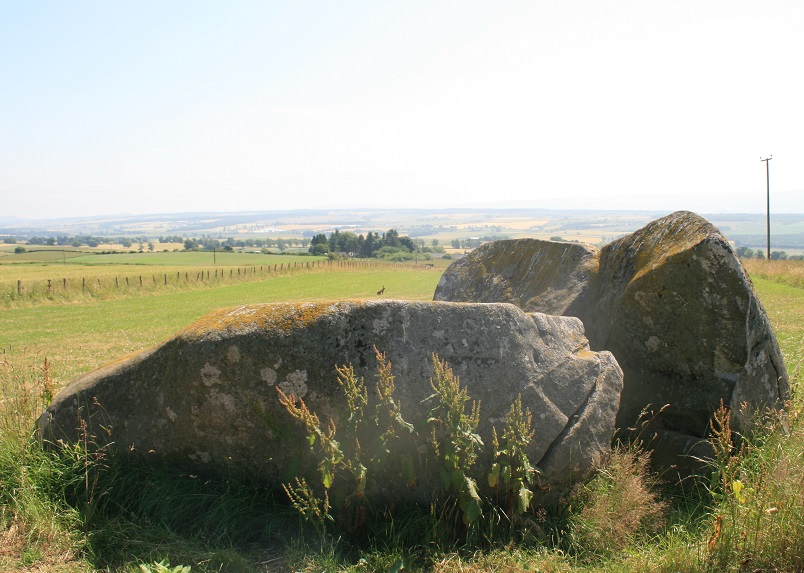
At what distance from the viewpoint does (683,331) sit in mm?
5508

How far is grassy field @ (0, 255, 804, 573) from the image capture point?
3646 millimetres

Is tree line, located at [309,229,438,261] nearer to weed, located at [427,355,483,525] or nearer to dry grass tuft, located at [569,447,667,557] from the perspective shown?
dry grass tuft, located at [569,447,667,557]

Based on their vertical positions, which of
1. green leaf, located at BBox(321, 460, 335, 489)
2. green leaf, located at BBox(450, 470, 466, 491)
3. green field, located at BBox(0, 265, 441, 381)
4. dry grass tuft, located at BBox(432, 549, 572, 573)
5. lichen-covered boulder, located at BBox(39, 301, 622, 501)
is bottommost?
green field, located at BBox(0, 265, 441, 381)

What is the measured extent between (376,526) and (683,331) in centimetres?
342

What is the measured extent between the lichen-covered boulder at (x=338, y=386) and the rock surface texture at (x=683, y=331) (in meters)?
1.26

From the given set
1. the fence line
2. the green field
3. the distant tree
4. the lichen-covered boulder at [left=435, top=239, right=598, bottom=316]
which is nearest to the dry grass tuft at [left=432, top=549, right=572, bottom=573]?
the lichen-covered boulder at [left=435, top=239, right=598, bottom=316]

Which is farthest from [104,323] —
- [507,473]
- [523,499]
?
[523,499]

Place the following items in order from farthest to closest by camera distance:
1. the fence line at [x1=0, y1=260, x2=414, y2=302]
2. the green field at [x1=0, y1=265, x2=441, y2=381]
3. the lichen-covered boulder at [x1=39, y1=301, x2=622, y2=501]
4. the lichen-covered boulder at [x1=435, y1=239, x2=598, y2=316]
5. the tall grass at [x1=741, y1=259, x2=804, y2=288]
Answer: the fence line at [x1=0, y1=260, x2=414, y2=302]
the tall grass at [x1=741, y1=259, x2=804, y2=288]
the green field at [x1=0, y1=265, x2=441, y2=381]
the lichen-covered boulder at [x1=435, y1=239, x2=598, y2=316]
the lichen-covered boulder at [x1=39, y1=301, x2=622, y2=501]

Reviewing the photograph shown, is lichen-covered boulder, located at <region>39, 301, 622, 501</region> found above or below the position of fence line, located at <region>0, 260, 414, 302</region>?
above

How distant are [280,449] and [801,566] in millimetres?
3468

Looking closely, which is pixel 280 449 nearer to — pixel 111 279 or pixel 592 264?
pixel 592 264

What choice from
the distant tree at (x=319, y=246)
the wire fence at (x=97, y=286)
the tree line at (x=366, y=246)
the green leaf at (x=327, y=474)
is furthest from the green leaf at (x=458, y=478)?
the distant tree at (x=319, y=246)

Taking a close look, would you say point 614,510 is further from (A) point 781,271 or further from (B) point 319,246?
(B) point 319,246

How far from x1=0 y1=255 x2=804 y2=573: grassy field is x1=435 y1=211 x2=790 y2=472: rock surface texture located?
0.47m
